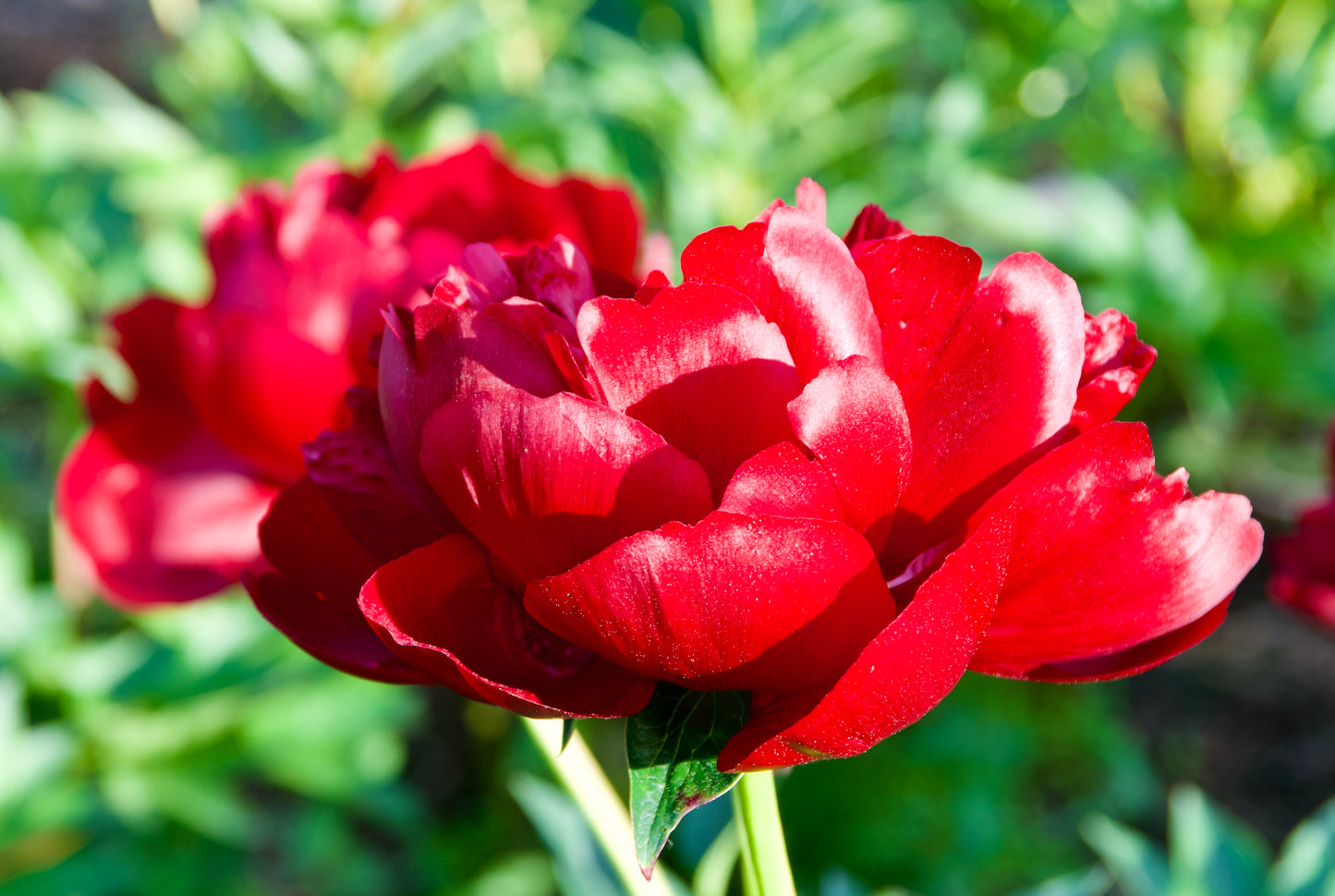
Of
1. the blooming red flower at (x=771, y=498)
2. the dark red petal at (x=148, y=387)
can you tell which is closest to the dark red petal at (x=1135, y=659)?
the blooming red flower at (x=771, y=498)

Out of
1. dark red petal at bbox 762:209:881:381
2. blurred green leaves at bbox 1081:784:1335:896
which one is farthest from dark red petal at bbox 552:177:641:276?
blurred green leaves at bbox 1081:784:1335:896

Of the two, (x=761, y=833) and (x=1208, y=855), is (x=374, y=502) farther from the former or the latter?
(x=1208, y=855)

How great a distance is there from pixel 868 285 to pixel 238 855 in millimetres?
1003

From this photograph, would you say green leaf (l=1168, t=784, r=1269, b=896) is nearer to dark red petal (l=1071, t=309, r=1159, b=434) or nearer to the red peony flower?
the red peony flower

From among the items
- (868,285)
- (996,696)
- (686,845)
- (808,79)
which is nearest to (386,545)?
(868,285)

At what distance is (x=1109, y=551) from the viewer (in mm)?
269

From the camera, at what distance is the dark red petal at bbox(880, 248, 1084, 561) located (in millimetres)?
271

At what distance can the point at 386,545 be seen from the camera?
0.98 feet

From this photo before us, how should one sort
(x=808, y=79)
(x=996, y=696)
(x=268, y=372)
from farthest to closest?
(x=996, y=696) → (x=808, y=79) → (x=268, y=372)

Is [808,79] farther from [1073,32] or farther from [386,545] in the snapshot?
[386,545]

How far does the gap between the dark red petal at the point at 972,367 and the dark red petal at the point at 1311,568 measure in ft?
1.36

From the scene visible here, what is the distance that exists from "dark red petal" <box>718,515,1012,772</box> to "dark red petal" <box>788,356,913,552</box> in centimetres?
3

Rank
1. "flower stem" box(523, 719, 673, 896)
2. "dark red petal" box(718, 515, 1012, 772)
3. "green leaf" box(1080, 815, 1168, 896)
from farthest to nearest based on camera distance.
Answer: "green leaf" box(1080, 815, 1168, 896), "flower stem" box(523, 719, 673, 896), "dark red petal" box(718, 515, 1012, 772)

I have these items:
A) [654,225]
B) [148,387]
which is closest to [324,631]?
[148,387]
